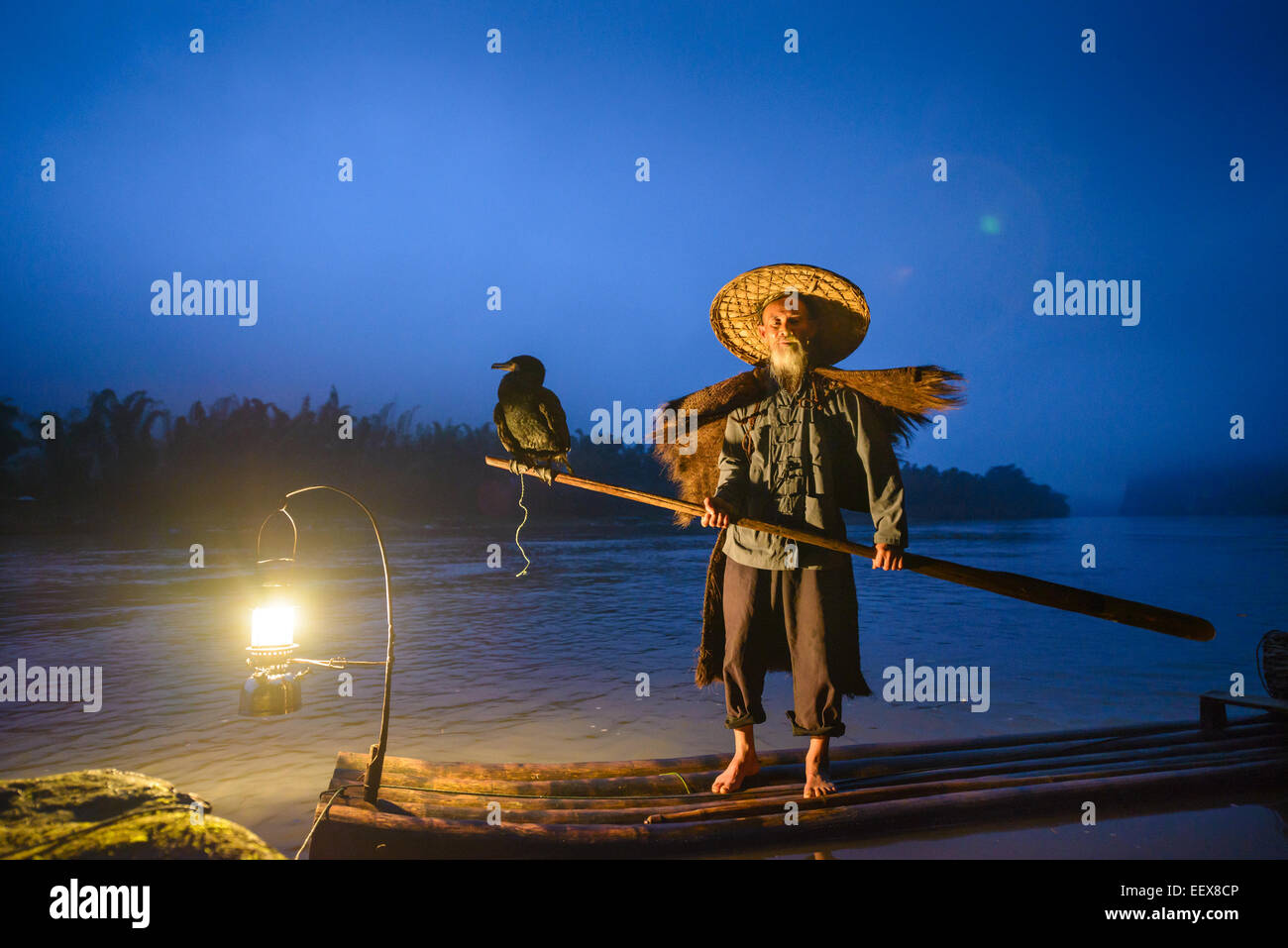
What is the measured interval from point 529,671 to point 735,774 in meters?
5.12

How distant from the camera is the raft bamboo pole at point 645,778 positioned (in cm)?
315

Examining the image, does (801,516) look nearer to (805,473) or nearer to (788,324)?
(805,473)

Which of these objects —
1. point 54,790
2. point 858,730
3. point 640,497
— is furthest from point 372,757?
point 858,730

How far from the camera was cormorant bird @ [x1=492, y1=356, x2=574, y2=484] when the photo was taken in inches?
117

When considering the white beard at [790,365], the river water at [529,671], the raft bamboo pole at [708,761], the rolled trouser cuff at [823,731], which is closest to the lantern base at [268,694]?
the raft bamboo pole at [708,761]

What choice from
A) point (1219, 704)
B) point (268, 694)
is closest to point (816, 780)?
point (268, 694)

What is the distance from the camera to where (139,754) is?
5.02 meters

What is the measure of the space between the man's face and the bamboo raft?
2.07 metres

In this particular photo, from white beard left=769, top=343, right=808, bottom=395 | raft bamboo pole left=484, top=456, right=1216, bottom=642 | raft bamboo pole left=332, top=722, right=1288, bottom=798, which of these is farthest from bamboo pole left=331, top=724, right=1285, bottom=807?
white beard left=769, top=343, right=808, bottom=395

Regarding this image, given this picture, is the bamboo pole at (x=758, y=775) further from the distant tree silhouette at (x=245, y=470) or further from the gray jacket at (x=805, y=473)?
the distant tree silhouette at (x=245, y=470)

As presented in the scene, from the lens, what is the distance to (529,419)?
298 centimetres

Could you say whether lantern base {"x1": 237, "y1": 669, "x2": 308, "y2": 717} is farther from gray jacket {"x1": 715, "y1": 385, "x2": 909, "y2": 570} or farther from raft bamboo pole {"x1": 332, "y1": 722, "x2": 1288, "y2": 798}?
gray jacket {"x1": 715, "y1": 385, "x2": 909, "y2": 570}

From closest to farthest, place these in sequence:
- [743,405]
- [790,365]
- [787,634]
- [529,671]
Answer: [787,634] → [790,365] → [743,405] → [529,671]

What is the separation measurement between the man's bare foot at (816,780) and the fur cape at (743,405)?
0.35 m
